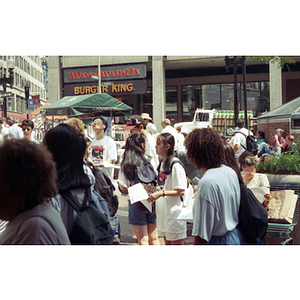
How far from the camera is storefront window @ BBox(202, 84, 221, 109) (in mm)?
30172

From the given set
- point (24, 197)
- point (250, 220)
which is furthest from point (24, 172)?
point (250, 220)

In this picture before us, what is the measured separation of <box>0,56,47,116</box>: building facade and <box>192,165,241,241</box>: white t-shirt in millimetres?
48366

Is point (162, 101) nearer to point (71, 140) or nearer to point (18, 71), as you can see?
point (71, 140)

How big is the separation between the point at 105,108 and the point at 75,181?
8459 mm

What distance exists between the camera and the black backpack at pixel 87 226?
2.25 metres

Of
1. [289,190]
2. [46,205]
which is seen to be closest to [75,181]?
[46,205]

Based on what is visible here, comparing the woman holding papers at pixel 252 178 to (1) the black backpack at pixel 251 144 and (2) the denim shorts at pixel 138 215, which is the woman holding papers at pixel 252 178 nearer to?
(2) the denim shorts at pixel 138 215

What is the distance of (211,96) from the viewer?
99.6ft

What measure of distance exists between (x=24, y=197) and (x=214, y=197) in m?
1.30

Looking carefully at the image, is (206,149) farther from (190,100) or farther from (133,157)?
(190,100)

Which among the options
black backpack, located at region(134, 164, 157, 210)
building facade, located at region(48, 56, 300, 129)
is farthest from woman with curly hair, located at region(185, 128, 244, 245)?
building facade, located at region(48, 56, 300, 129)

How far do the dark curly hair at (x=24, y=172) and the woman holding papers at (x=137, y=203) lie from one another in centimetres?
261

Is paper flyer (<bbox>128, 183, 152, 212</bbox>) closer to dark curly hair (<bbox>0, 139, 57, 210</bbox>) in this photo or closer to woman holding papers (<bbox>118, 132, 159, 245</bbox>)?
woman holding papers (<bbox>118, 132, 159, 245</bbox>)

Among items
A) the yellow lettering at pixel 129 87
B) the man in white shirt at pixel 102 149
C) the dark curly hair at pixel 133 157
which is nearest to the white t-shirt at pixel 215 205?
the dark curly hair at pixel 133 157
